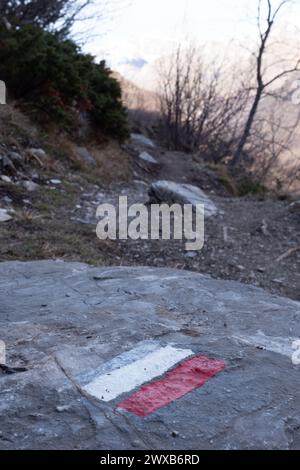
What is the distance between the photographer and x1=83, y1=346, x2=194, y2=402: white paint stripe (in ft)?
4.85

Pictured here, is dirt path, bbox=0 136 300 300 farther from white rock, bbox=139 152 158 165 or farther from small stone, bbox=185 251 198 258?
white rock, bbox=139 152 158 165

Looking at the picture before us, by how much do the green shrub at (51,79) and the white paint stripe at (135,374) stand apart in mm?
6143

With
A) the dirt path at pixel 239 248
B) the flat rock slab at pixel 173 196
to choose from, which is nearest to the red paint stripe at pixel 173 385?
the dirt path at pixel 239 248

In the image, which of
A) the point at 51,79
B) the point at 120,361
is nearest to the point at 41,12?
the point at 51,79

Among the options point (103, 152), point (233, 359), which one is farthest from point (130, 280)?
point (103, 152)

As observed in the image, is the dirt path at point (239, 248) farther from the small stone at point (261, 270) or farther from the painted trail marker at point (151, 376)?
the painted trail marker at point (151, 376)

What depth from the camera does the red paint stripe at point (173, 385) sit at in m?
1.42

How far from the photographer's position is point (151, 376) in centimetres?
158

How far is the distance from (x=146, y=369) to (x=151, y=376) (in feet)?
0.15

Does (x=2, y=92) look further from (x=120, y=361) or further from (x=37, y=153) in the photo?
(x=120, y=361)

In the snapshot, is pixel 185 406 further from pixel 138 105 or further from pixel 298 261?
pixel 138 105

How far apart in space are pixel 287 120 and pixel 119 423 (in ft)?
55.6
